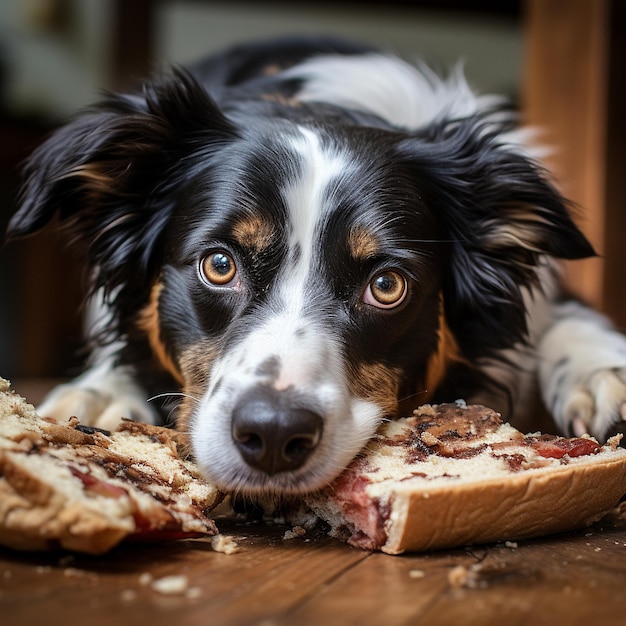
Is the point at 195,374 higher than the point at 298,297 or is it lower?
lower

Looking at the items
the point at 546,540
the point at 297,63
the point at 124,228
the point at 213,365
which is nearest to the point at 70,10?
the point at 297,63

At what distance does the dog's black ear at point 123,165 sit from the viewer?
1991 millimetres

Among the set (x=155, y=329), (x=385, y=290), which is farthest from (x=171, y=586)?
(x=155, y=329)

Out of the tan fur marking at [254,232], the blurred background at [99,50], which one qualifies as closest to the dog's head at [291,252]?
the tan fur marking at [254,232]

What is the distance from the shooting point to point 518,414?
243 cm

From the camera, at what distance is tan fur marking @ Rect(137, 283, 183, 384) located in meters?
2.05

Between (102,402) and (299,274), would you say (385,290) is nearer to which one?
(299,274)

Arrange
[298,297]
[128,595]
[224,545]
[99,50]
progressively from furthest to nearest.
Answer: [99,50]
[298,297]
[224,545]
[128,595]

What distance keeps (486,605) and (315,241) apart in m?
0.85

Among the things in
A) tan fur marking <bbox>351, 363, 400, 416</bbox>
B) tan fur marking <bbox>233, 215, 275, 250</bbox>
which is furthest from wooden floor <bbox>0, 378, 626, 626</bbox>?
tan fur marking <bbox>233, 215, 275, 250</bbox>

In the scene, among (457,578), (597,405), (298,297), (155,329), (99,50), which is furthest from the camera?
(99,50)

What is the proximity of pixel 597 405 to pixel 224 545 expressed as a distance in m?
0.98

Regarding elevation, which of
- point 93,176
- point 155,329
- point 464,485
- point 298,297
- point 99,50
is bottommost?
point 464,485

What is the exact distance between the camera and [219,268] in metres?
1.83
